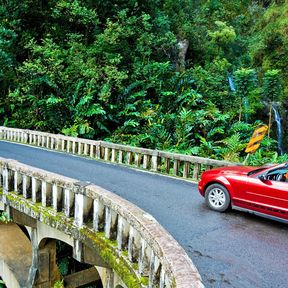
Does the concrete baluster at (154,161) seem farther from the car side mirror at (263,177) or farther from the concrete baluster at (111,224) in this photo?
the concrete baluster at (111,224)

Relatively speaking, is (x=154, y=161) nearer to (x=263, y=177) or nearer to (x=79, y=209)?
(x=263, y=177)

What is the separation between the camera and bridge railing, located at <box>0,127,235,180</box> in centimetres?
991

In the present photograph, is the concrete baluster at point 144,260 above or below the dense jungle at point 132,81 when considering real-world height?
below

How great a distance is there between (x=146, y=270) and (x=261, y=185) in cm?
309

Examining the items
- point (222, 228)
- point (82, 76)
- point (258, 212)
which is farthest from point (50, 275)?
point (82, 76)

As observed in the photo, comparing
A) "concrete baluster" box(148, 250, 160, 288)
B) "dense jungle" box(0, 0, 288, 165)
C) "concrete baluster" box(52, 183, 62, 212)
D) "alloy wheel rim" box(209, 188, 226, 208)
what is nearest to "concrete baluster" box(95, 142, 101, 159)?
"dense jungle" box(0, 0, 288, 165)

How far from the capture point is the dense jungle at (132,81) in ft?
55.9

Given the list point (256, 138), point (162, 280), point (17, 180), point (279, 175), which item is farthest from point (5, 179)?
point (256, 138)

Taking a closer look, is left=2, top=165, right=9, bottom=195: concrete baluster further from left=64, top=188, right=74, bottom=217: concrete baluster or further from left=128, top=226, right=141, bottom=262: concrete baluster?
left=128, top=226, right=141, bottom=262: concrete baluster

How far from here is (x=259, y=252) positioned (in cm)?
536

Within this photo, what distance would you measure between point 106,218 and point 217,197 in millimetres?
2831

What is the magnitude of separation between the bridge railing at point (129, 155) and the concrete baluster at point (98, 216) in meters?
4.47

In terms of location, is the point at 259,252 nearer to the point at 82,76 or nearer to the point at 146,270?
the point at 146,270

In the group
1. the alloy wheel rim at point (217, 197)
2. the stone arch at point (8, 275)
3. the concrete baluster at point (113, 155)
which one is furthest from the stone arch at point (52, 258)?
the concrete baluster at point (113, 155)
